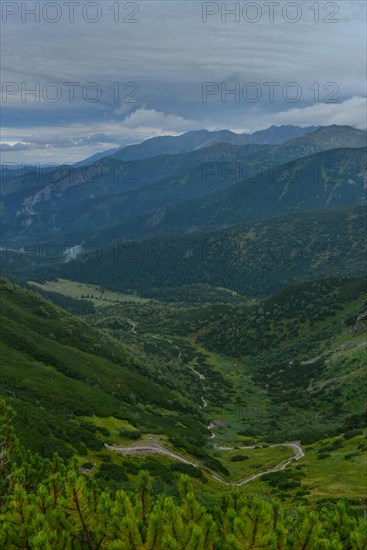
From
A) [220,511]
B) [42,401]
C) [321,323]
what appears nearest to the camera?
[220,511]

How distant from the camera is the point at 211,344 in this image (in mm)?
180625

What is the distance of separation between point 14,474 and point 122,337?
6378 inches

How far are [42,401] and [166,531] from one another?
3821cm

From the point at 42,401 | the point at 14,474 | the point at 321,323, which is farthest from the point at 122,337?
the point at 14,474

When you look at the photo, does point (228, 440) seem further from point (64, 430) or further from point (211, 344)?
point (211, 344)

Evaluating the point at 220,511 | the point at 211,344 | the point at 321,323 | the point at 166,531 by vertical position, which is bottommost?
the point at 211,344

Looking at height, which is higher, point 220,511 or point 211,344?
point 220,511

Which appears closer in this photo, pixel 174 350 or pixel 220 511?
pixel 220 511

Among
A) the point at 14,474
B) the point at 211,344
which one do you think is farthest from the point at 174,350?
the point at 14,474

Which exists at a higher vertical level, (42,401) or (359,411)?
(42,401)

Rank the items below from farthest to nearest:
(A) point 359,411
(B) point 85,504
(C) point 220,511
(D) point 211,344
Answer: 1. (D) point 211,344
2. (A) point 359,411
3. (C) point 220,511
4. (B) point 85,504

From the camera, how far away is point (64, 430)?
35.8m

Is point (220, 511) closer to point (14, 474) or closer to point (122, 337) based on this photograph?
point (14, 474)

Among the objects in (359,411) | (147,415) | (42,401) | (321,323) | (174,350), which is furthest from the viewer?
(174,350)
